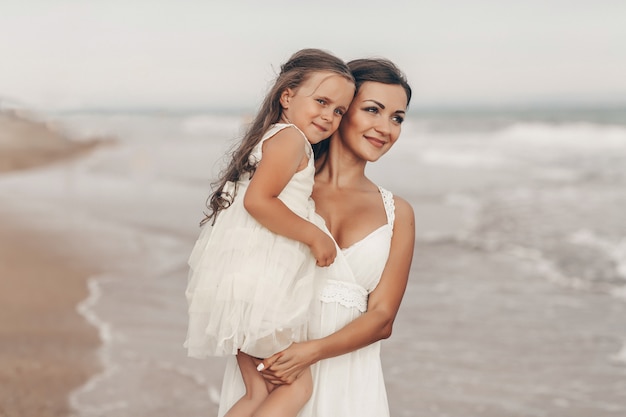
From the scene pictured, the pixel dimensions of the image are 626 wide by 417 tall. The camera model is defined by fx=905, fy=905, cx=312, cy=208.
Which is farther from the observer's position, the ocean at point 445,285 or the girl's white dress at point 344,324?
the ocean at point 445,285

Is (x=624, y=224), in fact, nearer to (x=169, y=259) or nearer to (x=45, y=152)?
(x=169, y=259)

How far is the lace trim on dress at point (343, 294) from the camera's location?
9.59ft

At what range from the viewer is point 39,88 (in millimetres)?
21672

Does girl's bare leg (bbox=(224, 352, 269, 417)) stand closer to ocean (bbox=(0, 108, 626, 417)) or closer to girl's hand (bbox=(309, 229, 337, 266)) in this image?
A: girl's hand (bbox=(309, 229, 337, 266))

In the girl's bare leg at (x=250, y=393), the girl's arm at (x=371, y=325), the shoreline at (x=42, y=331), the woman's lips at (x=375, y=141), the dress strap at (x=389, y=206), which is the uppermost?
the woman's lips at (x=375, y=141)

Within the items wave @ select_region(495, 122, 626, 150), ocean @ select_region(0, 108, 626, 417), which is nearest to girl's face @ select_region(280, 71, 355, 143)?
ocean @ select_region(0, 108, 626, 417)

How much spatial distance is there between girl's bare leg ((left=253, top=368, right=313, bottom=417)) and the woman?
5.9 inches

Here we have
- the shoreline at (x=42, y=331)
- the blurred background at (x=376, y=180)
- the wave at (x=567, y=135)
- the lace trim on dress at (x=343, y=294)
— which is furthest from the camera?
the wave at (x=567, y=135)

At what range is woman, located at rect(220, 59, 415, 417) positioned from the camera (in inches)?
115

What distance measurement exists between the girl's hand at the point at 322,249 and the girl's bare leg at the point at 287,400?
0.35 meters

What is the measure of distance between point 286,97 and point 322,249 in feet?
1.80

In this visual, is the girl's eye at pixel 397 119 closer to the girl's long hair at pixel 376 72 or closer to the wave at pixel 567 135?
the girl's long hair at pixel 376 72

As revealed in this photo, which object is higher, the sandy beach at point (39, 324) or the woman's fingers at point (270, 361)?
the woman's fingers at point (270, 361)

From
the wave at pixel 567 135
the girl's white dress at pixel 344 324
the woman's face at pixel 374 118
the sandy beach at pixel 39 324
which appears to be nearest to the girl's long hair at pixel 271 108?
the woman's face at pixel 374 118
